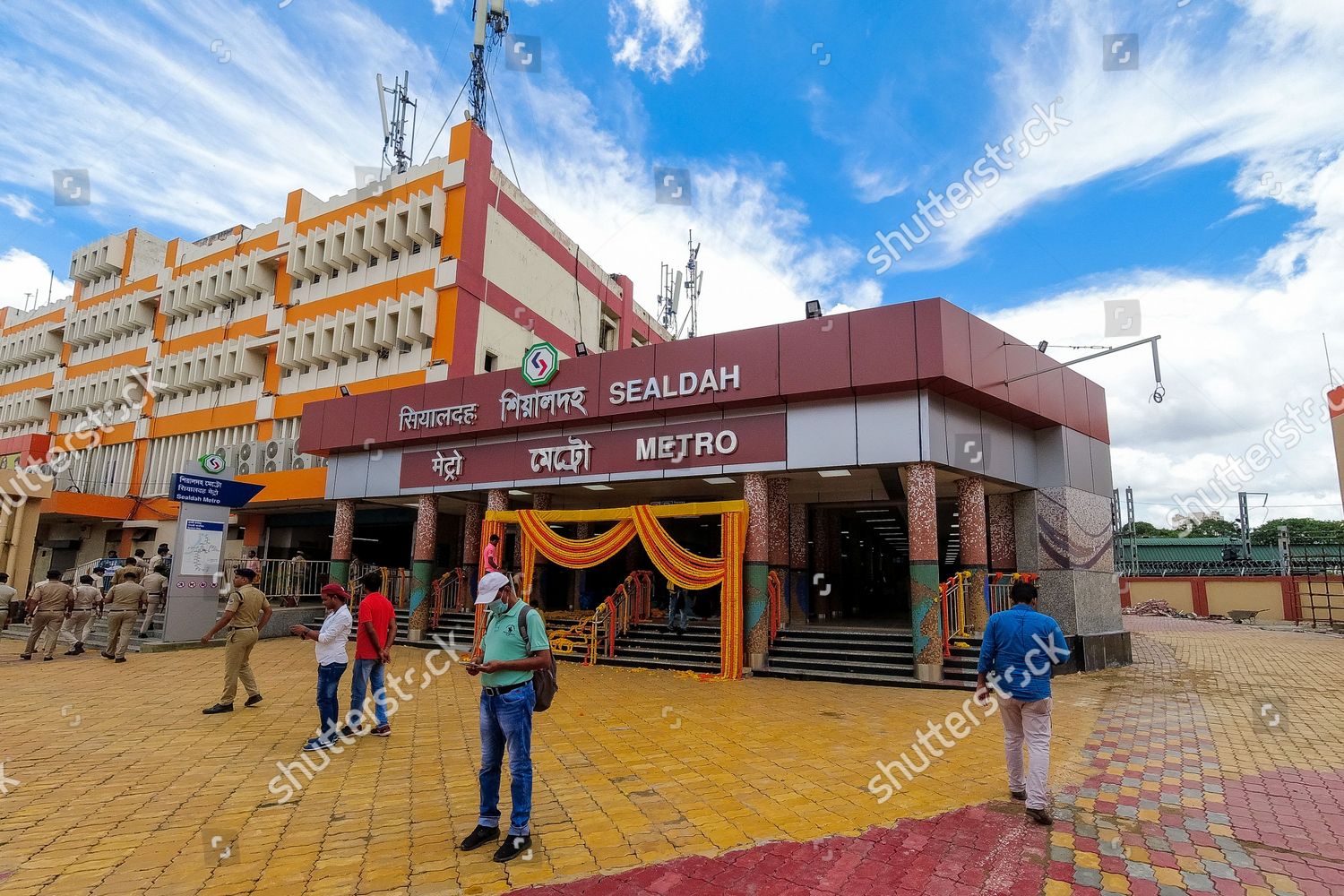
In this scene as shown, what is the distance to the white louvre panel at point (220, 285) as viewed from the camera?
1088 inches

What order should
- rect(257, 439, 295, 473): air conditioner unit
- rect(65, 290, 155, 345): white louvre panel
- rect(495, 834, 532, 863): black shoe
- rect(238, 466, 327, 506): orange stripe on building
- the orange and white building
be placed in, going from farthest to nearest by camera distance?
rect(65, 290, 155, 345): white louvre panel
rect(257, 439, 295, 473): air conditioner unit
the orange and white building
rect(238, 466, 327, 506): orange stripe on building
rect(495, 834, 532, 863): black shoe

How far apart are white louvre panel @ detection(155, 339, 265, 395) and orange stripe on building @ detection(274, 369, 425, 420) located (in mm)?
2236

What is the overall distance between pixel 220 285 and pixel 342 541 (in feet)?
54.7

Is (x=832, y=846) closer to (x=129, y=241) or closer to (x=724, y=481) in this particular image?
(x=724, y=481)

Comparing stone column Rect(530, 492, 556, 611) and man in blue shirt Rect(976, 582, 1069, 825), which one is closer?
man in blue shirt Rect(976, 582, 1069, 825)

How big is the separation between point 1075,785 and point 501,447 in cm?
1301

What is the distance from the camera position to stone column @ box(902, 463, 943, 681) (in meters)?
11.2

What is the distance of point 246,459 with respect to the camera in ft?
80.6

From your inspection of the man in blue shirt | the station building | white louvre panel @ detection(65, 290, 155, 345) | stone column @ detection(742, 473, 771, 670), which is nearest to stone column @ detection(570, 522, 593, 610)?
the station building

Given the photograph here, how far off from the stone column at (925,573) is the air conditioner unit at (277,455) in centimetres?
2017

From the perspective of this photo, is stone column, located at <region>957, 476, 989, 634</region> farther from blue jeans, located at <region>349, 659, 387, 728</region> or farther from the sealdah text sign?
blue jeans, located at <region>349, 659, 387, 728</region>

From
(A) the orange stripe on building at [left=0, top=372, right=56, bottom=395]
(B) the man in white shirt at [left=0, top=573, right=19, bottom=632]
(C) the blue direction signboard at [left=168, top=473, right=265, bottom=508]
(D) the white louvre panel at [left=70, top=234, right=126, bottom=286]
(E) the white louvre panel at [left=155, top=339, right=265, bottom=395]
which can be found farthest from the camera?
(A) the orange stripe on building at [left=0, top=372, right=56, bottom=395]

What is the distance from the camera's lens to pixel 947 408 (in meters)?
12.3

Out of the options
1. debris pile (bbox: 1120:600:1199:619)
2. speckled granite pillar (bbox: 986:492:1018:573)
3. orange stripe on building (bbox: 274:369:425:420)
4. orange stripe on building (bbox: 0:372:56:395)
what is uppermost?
orange stripe on building (bbox: 0:372:56:395)
